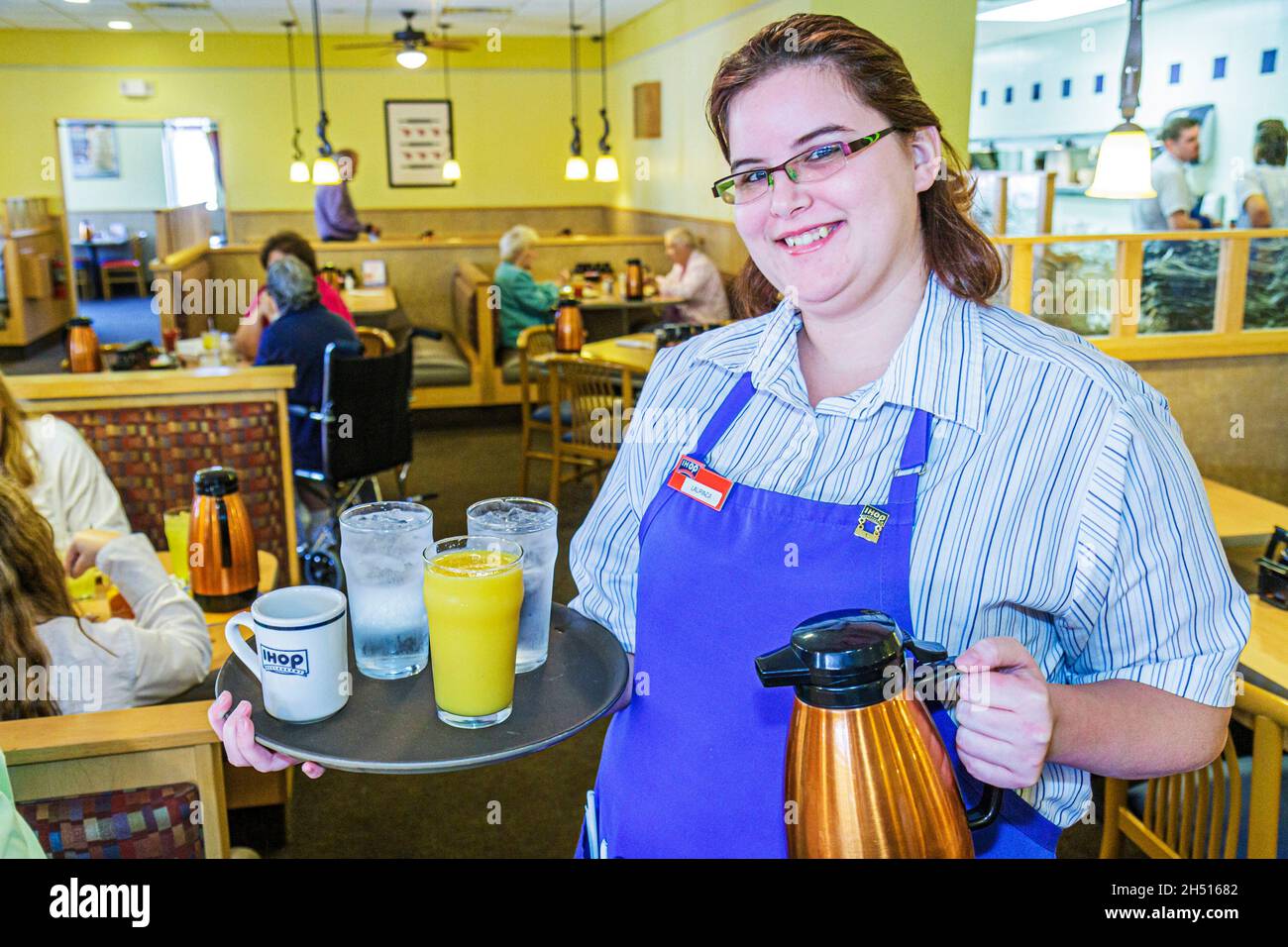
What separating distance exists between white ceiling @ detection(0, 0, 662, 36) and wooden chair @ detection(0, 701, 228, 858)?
8.02m

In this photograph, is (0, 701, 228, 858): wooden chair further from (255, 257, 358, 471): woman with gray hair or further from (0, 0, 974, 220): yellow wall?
(0, 0, 974, 220): yellow wall

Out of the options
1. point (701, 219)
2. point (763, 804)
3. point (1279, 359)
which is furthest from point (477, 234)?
point (763, 804)

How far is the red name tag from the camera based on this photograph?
1002mm

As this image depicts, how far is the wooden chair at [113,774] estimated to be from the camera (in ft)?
4.39

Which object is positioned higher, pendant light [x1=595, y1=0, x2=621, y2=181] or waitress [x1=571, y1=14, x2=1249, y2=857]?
pendant light [x1=595, y1=0, x2=621, y2=181]

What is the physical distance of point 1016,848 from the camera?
0.94 metres

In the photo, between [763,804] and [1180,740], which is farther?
[763,804]

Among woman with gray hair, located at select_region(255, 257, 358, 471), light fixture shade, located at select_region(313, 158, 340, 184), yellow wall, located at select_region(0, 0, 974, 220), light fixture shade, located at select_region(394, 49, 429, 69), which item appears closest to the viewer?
woman with gray hair, located at select_region(255, 257, 358, 471)

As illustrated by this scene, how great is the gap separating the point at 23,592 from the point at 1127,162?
3154 mm

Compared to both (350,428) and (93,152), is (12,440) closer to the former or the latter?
(350,428)

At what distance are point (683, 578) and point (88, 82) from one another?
1096 centimetres

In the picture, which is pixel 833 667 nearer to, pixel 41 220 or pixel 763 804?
pixel 763 804

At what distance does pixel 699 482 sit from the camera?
3.34 feet

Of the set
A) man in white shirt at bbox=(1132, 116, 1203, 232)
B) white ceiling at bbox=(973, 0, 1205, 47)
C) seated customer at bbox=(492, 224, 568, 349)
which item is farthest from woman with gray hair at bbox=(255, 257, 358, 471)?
white ceiling at bbox=(973, 0, 1205, 47)
